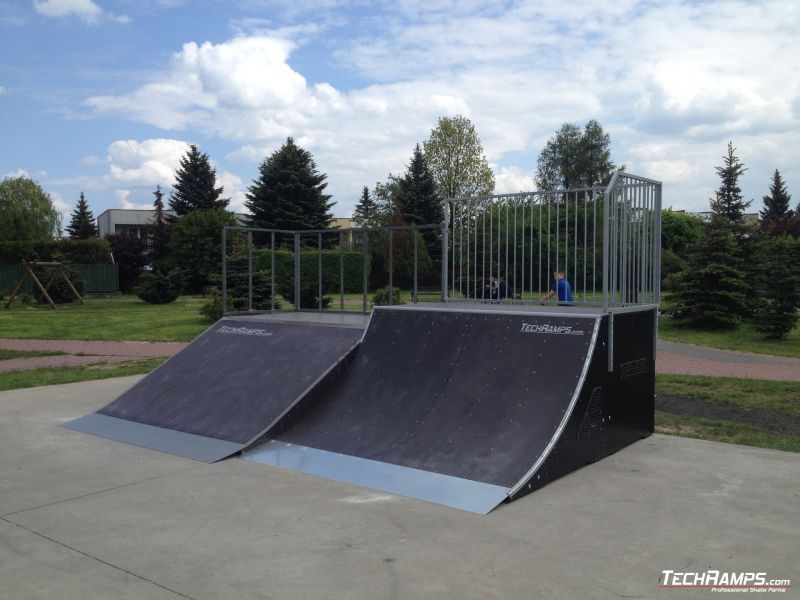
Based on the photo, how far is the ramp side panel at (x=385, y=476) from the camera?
16.6 ft

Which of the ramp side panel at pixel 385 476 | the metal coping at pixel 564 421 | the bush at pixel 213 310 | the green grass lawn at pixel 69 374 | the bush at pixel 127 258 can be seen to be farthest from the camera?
the bush at pixel 127 258

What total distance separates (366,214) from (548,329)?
5463cm

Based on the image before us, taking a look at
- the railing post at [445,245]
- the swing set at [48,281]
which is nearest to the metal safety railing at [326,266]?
the railing post at [445,245]

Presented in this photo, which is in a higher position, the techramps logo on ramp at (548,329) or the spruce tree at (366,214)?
the spruce tree at (366,214)

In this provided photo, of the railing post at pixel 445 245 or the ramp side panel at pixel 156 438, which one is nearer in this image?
the ramp side panel at pixel 156 438

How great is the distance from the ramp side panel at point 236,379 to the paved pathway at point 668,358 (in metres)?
6.15

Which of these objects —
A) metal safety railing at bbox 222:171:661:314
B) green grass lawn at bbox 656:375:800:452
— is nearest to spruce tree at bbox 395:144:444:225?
metal safety railing at bbox 222:171:661:314

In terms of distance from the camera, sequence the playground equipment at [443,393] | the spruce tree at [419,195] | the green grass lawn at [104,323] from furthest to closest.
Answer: the spruce tree at [419,195]
the green grass lawn at [104,323]
the playground equipment at [443,393]

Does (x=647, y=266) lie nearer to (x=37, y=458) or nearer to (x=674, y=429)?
(x=674, y=429)

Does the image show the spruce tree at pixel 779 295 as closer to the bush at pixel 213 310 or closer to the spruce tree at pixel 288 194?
the bush at pixel 213 310

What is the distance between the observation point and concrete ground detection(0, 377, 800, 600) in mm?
3758

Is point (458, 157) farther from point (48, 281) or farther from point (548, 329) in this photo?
point (548, 329)

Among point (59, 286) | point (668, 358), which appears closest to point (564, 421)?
point (668, 358)

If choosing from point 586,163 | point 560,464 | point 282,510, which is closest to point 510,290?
point 560,464
